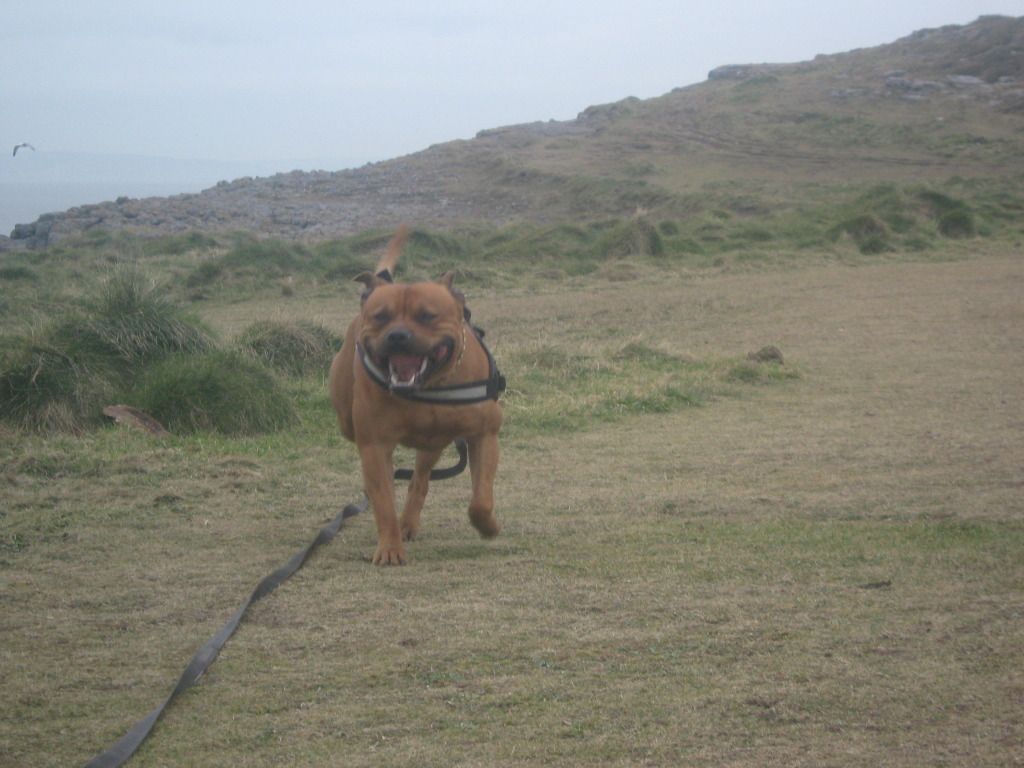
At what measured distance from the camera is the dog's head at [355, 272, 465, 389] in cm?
499

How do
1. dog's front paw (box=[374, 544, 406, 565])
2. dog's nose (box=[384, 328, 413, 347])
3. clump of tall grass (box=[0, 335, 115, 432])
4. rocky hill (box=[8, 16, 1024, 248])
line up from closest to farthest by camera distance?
dog's nose (box=[384, 328, 413, 347]), dog's front paw (box=[374, 544, 406, 565]), clump of tall grass (box=[0, 335, 115, 432]), rocky hill (box=[8, 16, 1024, 248])

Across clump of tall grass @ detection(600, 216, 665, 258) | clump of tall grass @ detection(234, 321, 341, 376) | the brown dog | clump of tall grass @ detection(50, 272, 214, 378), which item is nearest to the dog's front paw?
the brown dog

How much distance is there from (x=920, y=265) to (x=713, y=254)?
400 centimetres

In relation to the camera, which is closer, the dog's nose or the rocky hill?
the dog's nose

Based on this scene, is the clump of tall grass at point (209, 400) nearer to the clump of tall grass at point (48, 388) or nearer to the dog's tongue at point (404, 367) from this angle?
the clump of tall grass at point (48, 388)

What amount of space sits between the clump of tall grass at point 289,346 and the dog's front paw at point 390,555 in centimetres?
569

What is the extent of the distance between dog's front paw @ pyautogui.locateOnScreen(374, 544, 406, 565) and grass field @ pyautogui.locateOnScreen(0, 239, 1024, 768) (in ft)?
0.31

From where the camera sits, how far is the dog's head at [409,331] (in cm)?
499

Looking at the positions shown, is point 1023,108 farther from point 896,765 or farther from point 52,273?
point 896,765

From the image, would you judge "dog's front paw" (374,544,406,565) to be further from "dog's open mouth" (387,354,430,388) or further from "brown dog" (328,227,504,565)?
"dog's open mouth" (387,354,430,388)

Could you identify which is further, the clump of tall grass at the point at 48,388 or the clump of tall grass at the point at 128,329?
the clump of tall grass at the point at 128,329

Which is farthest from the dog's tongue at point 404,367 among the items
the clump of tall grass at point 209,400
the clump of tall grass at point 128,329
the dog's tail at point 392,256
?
the clump of tall grass at point 128,329

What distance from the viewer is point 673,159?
1754 inches

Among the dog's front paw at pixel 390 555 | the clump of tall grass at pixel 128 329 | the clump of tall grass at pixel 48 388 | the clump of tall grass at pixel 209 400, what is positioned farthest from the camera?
the clump of tall grass at pixel 128 329
